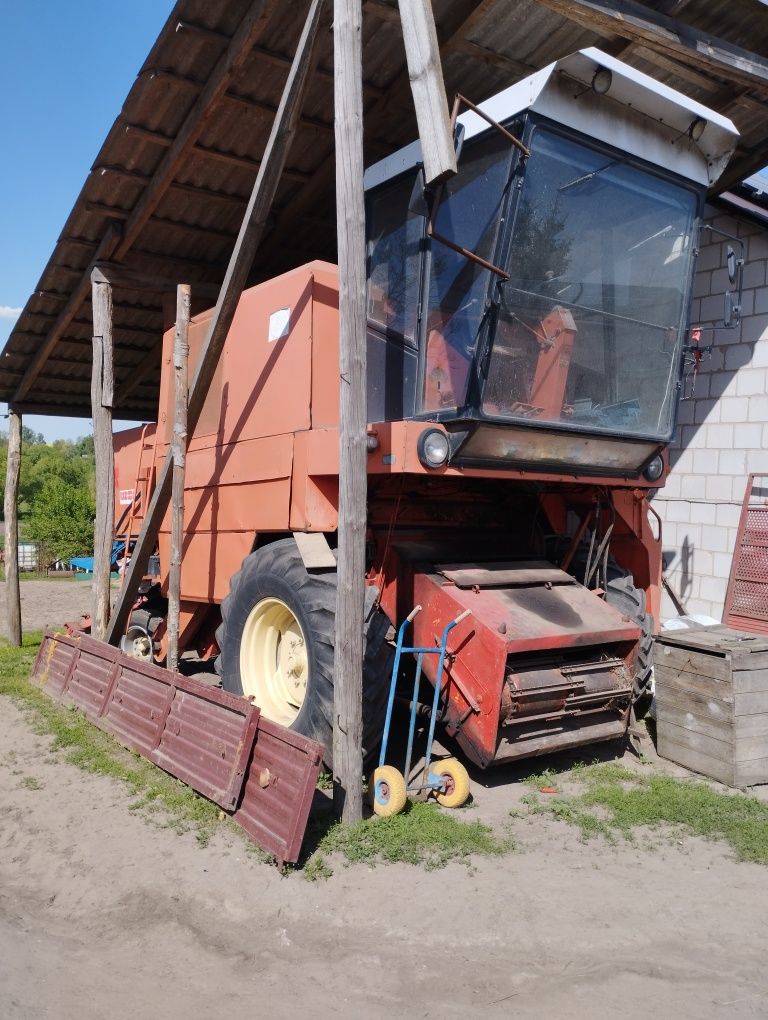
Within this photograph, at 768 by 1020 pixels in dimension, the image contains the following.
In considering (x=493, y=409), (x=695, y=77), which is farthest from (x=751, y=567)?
(x=695, y=77)

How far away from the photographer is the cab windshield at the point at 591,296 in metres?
4.41

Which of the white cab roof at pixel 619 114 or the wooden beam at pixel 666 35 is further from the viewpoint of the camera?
the wooden beam at pixel 666 35

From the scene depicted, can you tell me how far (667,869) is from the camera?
3744mm

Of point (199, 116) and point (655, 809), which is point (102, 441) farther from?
point (655, 809)

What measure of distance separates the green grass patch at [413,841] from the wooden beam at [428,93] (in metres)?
3.07

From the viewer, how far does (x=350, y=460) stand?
13.4 ft

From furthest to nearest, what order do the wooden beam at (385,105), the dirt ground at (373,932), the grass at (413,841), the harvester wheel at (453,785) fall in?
the wooden beam at (385,105)
the harvester wheel at (453,785)
the grass at (413,841)
the dirt ground at (373,932)

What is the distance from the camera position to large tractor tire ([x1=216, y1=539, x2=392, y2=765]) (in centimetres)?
441

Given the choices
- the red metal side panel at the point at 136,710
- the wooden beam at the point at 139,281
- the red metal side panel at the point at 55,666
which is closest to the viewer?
the red metal side panel at the point at 136,710

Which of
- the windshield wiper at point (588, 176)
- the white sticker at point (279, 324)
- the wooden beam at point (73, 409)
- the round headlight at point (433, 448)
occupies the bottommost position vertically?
the round headlight at point (433, 448)

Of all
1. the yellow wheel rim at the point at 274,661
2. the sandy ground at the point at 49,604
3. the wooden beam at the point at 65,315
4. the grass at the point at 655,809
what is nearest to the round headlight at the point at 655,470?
the grass at the point at 655,809

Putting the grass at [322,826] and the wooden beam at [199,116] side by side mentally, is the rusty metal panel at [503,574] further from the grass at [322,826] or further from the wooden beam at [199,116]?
the wooden beam at [199,116]

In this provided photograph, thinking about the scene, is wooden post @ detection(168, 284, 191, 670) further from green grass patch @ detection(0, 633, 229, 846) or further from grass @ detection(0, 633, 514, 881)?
grass @ detection(0, 633, 514, 881)

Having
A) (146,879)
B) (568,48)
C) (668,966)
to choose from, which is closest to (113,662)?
(146,879)
